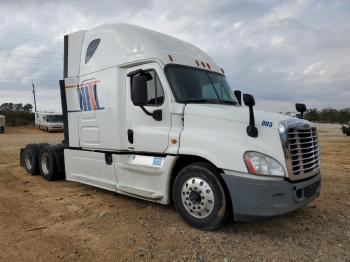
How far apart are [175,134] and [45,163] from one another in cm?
527

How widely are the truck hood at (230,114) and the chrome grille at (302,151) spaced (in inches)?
11.4

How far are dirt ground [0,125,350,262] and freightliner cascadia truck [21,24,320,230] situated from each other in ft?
1.15

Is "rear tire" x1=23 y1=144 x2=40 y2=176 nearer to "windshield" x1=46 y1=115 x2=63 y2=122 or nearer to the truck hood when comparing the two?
the truck hood

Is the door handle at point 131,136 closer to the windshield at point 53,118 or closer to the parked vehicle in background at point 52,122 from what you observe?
the parked vehicle in background at point 52,122

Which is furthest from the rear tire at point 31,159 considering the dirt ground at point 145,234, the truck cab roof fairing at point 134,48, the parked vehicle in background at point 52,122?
the parked vehicle in background at point 52,122

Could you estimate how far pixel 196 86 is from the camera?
611cm

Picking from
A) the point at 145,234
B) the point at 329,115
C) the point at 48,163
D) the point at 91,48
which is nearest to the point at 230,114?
the point at 145,234

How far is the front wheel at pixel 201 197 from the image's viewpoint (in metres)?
5.06

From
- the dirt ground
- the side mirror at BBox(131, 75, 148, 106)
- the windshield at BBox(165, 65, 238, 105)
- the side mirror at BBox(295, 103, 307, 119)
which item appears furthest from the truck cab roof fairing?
the dirt ground

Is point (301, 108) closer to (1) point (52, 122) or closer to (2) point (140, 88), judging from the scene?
(2) point (140, 88)

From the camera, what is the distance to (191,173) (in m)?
5.36

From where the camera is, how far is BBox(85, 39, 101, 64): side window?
23.9 ft

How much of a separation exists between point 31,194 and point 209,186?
4464mm

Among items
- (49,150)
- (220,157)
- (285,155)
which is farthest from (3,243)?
(49,150)
